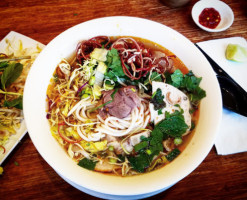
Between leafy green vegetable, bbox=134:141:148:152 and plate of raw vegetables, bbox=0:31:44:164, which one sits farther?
plate of raw vegetables, bbox=0:31:44:164

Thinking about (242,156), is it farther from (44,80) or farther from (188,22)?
(44,80)

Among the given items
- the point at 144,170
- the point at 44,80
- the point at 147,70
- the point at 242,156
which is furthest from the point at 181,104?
the point at 44,80

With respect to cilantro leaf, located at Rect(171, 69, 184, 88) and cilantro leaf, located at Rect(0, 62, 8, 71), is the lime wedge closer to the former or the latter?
cilantro leaf, located at Rect(171, 69, 184, 88)

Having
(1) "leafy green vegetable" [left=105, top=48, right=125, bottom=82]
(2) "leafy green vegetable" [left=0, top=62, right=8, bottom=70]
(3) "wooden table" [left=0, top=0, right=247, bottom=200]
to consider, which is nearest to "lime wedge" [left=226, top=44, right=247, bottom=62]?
(3) "wooden table" [left=0, top=0, right=247, bottom=200]

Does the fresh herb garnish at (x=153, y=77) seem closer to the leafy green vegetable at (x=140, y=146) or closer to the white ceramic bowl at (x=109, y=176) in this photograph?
A: the white ceramic bowl at (x=109, y=176)

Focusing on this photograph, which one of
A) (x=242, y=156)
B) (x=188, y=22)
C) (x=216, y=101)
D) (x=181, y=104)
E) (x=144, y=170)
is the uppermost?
(x=188, y=22)

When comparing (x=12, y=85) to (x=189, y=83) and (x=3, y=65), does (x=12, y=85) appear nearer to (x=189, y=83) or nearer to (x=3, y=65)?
(x=3, y=65)
